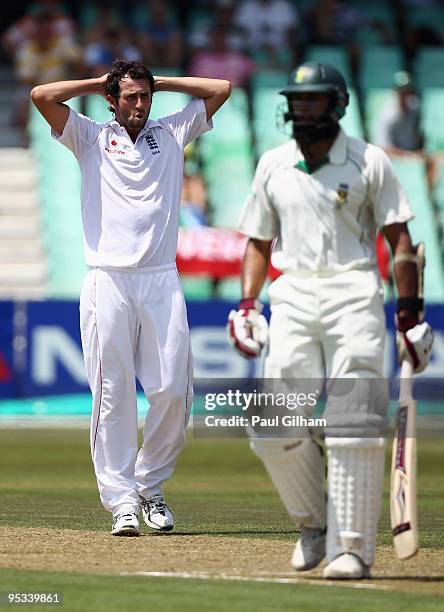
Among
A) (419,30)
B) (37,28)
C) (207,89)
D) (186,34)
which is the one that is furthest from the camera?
(419,30)

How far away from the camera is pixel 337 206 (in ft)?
20.6

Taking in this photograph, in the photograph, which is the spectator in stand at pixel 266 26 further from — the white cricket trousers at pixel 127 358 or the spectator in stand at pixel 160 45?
the white cricket trousers at pixel 127 358

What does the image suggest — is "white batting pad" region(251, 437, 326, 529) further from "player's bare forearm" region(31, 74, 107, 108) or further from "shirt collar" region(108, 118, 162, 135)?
"player's bare forearm" region(31, 74, 107, 108)

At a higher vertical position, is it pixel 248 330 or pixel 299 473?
pixel 248 330

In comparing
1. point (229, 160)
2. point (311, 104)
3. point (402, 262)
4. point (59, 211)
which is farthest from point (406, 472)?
point (229, 160)

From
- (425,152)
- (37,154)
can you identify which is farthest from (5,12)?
(425,152)

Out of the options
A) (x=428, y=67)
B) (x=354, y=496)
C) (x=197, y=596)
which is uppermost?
(x=428, y=67)

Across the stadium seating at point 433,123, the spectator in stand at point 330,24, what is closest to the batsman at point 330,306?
the stadium seating at point 433,123

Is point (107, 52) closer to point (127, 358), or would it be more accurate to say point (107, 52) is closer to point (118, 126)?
point (118, 126)

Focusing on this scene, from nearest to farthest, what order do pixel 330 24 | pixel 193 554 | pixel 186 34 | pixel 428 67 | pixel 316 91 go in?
pixel 316 91 < pixel 193 554 < pixel 330 24 < pixel 186 34 < pixel 428 67

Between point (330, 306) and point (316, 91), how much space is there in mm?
848

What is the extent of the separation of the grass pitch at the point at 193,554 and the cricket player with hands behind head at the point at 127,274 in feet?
1.44

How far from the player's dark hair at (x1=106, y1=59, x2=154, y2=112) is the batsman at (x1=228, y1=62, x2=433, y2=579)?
58.0 inches

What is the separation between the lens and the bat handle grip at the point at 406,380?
6223 millimetres
